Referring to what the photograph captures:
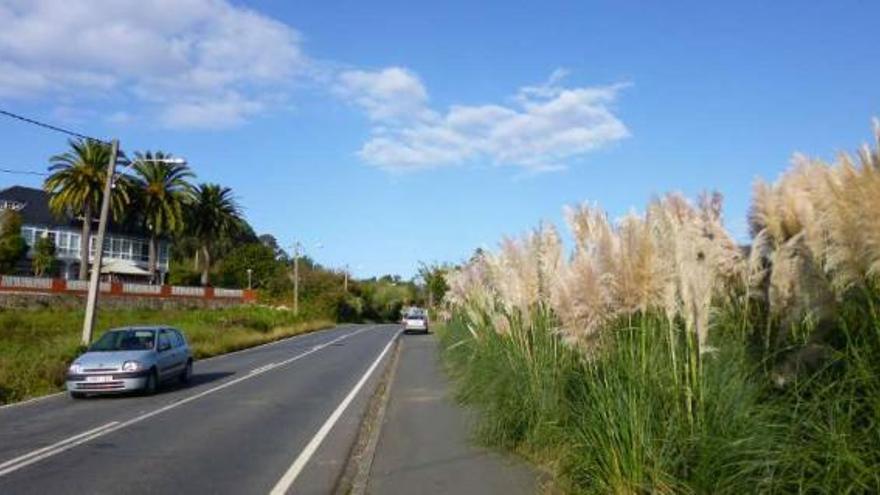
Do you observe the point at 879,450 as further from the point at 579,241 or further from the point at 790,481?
the point at 579,241

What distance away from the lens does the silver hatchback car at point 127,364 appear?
19.2m

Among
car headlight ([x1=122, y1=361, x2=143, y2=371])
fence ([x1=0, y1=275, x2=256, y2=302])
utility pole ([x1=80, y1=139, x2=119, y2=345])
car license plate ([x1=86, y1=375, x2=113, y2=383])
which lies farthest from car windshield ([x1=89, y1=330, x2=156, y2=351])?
fence ([x1=0, y1=275, x2=256, y2=302])

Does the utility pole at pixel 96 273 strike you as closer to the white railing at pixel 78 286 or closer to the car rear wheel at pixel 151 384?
the car rear wheel at pixel 151 384

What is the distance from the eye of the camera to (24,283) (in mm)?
56812

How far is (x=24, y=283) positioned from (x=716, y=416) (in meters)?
58.4

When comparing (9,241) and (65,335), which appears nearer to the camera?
(65,335)

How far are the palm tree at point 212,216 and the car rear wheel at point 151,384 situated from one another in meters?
73.1

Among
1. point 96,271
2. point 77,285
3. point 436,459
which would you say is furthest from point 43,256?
point 436,459

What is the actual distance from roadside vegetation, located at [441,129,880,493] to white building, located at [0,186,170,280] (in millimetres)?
91481

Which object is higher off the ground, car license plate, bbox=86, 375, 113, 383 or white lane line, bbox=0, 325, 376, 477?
car license plate, bbox=86, 375, 113, 383

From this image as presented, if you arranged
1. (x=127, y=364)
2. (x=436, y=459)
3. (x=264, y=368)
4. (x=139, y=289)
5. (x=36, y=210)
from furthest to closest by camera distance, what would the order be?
1. (x=36, y=210)
2. (x=139, y=289)
3. (x=264, y=368)
4. (x=127, y=364)
5. (x=436, y=459)

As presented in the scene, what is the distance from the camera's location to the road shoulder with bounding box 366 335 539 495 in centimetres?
830

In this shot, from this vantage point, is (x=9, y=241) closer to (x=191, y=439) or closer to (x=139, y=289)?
(x=139, y=289)

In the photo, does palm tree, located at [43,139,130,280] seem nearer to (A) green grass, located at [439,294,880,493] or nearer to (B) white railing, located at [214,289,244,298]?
(B) white railing, located at [214,289,244,298]
